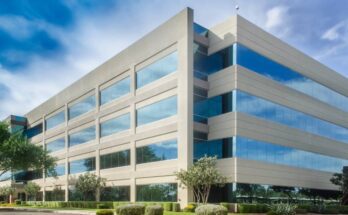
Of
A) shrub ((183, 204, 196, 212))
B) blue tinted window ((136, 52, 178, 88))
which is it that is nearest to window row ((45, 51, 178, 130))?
blue tinted window ((136, 52, 178, 88))

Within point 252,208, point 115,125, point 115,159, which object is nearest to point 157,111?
point 115,125

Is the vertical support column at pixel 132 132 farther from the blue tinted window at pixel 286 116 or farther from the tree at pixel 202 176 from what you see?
the blue tinted window at pixel 286 116

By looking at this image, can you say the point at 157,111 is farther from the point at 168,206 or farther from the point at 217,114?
the point at 168,206

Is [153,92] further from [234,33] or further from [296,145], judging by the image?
[296,145]

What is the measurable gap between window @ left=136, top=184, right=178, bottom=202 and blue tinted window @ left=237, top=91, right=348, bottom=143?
34.4 ft

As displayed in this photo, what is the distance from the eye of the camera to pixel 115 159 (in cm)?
5322

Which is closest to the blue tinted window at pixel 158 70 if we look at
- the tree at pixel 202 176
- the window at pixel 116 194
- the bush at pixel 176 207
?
the tree at pixel 202 176

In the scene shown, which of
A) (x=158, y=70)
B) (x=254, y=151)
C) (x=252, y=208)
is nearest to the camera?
(x=252, y=208)

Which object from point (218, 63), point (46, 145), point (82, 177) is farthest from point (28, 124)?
point (218, 63)

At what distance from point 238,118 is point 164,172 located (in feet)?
31.3

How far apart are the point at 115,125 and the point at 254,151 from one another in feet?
66.3

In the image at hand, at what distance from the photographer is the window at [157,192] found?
136 feet

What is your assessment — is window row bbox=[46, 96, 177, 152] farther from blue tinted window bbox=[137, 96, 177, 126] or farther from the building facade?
the building facade

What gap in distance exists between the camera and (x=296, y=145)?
155 ft
